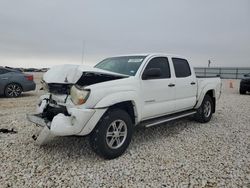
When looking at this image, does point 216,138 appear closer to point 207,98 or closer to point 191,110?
point 191,110

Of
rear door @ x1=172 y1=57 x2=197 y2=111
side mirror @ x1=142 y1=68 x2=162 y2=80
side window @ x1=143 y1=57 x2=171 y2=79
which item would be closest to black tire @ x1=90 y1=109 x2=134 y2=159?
side mirror @ x1=142 y1=68 x2=162 y2=80

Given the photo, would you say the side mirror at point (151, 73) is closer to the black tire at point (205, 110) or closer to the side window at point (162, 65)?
the side window at point (162, 65)

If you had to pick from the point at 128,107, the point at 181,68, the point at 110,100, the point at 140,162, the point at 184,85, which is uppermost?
the point at 181,68

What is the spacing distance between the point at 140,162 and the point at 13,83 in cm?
822

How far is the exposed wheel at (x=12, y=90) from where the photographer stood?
388 inches

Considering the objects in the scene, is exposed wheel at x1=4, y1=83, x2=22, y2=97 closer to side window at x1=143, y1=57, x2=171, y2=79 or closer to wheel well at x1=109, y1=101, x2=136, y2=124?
side window at x1=143, y1=57, x2=171, y2=79

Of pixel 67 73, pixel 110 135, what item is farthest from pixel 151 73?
pixel 67 73

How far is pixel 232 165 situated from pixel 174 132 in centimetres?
180

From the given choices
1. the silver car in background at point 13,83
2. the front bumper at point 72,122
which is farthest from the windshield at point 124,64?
the silver car in background at point 13,83

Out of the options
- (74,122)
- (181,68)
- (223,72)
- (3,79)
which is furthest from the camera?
(223,72)

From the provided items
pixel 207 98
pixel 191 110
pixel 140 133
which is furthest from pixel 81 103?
pixel 207 98

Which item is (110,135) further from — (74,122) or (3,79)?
(3,79)

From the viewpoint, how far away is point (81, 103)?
134 inches

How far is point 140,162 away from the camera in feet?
12.0
